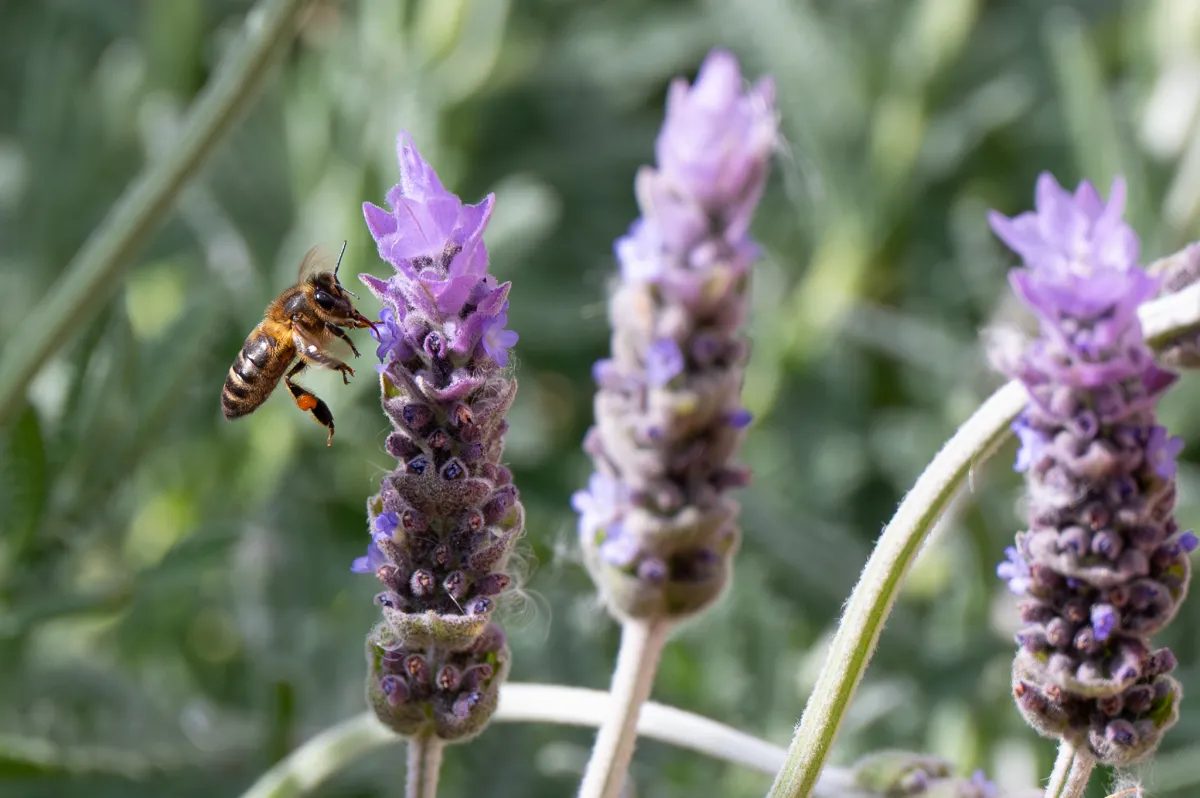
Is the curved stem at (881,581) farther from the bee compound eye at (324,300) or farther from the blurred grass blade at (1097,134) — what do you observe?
the blurred grass blade at (1097,134)

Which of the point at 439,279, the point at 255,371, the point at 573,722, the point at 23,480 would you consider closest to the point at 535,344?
the point at 23,480

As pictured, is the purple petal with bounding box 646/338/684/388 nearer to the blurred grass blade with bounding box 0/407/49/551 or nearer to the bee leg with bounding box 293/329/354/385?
the bee leg with bounding box 293/329/354/385

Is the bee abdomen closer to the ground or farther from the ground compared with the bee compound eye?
closer to the ground

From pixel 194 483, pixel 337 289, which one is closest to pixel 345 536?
pixel 194 483

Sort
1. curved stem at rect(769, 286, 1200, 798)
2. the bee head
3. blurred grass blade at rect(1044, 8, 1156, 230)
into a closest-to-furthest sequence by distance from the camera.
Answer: curved stem at rect(769, 286, 1200, 798) < the bee head < blurred grass blade at rect(1044, 8, 1156, 230)

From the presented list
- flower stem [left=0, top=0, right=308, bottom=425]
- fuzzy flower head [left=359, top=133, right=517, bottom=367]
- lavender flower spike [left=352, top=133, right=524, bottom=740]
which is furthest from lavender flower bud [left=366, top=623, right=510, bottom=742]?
flower stem [left=0, top=0, right=308, bottom=425]

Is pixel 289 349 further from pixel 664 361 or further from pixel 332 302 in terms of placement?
pixel 664 361

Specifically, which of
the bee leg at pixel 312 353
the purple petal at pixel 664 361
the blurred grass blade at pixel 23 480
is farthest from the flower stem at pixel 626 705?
the blurred grass blade at pixel 23 480
